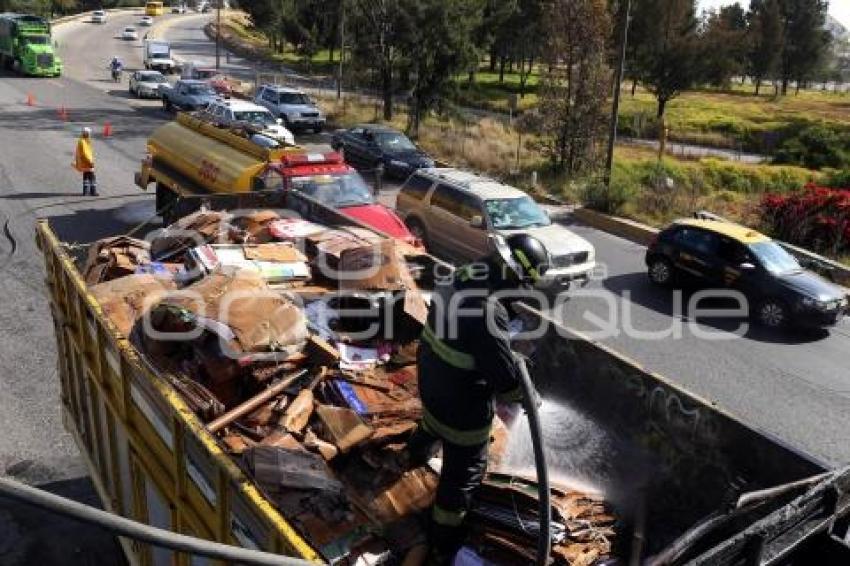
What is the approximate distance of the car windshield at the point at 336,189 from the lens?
12539 mm

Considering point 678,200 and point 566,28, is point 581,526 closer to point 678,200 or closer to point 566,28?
point 678,200

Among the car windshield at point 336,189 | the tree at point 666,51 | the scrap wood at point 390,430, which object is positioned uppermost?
the tree at point 666,51

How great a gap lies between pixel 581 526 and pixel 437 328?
1.40 metres

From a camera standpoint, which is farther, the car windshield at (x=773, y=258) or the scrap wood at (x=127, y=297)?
the car windshield at (x=773, y=258)

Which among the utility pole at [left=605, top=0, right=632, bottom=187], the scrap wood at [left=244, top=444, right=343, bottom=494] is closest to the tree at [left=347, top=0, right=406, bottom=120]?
the utility pole at [left=605, top=0, right=632, bottom=187]

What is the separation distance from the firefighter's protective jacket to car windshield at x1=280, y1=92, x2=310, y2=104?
27.9 metres

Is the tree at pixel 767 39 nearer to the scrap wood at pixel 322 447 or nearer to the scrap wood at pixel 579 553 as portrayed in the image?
the scrap wood at pixel 579 553

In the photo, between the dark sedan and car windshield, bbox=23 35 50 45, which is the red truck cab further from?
car windshield, bbox=23 35 50 45

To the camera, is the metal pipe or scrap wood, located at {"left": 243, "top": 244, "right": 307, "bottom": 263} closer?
the metal pipe

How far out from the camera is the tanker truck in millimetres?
12297

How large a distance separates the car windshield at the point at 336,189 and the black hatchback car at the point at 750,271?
5617 millimetres

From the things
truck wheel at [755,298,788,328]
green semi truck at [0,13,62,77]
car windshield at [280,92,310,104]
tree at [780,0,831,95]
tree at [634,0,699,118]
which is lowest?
truck wheel at [755,298,788,328]

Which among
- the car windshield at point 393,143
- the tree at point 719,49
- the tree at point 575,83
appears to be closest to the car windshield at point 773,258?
the tree at point 575,83

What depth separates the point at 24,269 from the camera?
39.4 feet
